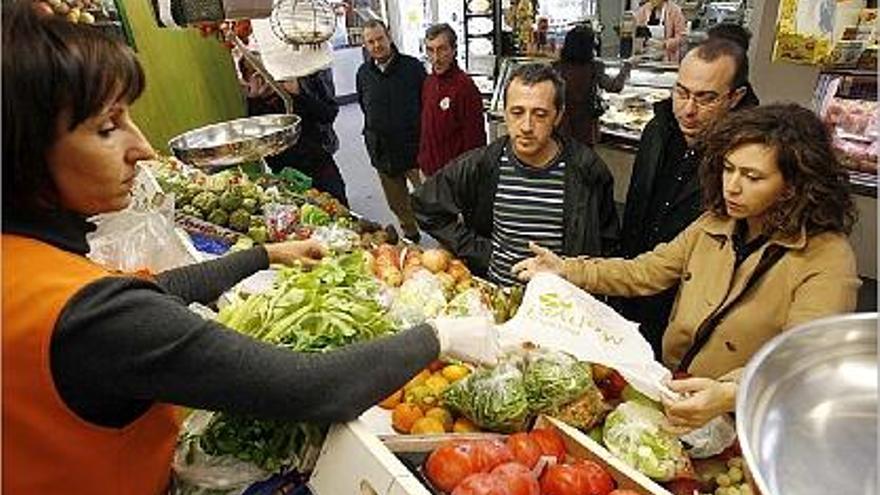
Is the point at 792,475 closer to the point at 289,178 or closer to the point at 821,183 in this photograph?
the point at 821,183

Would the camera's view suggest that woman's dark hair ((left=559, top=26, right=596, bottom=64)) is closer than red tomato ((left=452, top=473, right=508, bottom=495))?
No

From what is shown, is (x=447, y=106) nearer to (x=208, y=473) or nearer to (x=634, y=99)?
(x=634, y=99)

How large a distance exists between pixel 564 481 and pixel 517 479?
0.11 m

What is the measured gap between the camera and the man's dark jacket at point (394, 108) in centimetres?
519

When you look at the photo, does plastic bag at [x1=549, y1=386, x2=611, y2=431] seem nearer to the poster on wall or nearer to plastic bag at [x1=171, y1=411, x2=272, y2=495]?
plastic bag at [x1=171, y1=411, x2=272, y2=495]

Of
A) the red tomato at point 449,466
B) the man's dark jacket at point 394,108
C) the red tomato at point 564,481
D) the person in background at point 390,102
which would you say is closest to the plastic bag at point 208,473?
the red tomato at point 449,466

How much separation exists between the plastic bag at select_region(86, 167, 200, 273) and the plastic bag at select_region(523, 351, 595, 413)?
1373 millimetres

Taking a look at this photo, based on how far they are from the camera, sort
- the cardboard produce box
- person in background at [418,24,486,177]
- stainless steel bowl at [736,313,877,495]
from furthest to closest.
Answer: person in background at [418,24,486,177], the cardboard produce box, stainless steel bowl at [736,313,877,495]

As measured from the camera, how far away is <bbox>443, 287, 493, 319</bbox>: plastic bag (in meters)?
1.90

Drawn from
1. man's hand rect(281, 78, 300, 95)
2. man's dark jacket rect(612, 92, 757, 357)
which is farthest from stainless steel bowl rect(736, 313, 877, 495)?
man's hand rect(281, 78, 300, 95)

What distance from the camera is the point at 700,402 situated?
131cm

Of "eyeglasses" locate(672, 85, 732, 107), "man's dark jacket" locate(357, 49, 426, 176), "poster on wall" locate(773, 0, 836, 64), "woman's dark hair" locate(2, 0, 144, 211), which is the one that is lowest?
"man's dark jacket" locate(357, 49, 426, 176)

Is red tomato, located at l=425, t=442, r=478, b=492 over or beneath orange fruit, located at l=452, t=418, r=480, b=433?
over

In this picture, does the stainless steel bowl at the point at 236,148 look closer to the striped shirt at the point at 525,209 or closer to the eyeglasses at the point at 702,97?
the striped shirt at the point at 525,209
